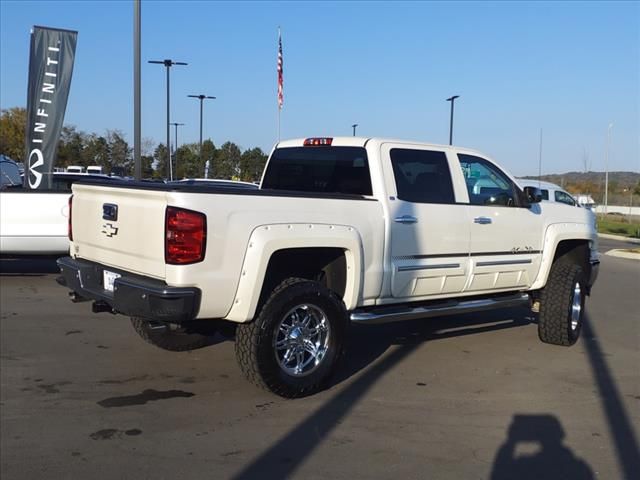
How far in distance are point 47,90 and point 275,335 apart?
10.00 metres

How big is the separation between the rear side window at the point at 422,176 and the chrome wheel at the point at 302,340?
138 cm

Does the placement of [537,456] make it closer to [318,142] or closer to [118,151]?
[318,142]

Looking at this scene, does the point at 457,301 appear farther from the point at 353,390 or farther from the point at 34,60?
the point at 34,60

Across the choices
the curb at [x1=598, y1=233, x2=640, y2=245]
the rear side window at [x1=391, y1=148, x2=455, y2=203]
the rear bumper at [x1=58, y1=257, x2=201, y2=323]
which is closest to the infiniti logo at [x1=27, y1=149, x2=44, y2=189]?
the rear bumper at [x1=58, y1=257, x2=201, y2=323]

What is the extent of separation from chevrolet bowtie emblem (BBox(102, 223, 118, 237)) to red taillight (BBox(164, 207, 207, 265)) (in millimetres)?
769

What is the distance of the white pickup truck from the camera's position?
15.3ft

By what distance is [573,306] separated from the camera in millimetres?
7449

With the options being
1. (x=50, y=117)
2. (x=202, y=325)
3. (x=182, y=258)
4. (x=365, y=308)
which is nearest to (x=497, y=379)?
(x=365, y=308)

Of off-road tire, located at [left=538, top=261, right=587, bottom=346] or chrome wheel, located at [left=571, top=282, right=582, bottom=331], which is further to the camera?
chrome wheel, located at [left=571, top=282, right=582, bottom=331]

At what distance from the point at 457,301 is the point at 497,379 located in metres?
0.96

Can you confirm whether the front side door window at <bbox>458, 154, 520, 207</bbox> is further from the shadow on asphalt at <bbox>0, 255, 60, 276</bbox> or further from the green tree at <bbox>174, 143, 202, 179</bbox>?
the green tree at <bbox>174, 143, 202, 179</bbox>

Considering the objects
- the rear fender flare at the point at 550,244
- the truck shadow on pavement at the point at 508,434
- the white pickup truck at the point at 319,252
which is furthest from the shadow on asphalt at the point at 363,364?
the rear fender flare at the point at 550,244

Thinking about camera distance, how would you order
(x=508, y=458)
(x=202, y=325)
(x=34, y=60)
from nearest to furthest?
(x=508, y=458), (x=202, y=325), (x=34, y=60)

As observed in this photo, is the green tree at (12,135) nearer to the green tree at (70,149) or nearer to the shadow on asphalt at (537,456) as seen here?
the green tree at (70,149)
